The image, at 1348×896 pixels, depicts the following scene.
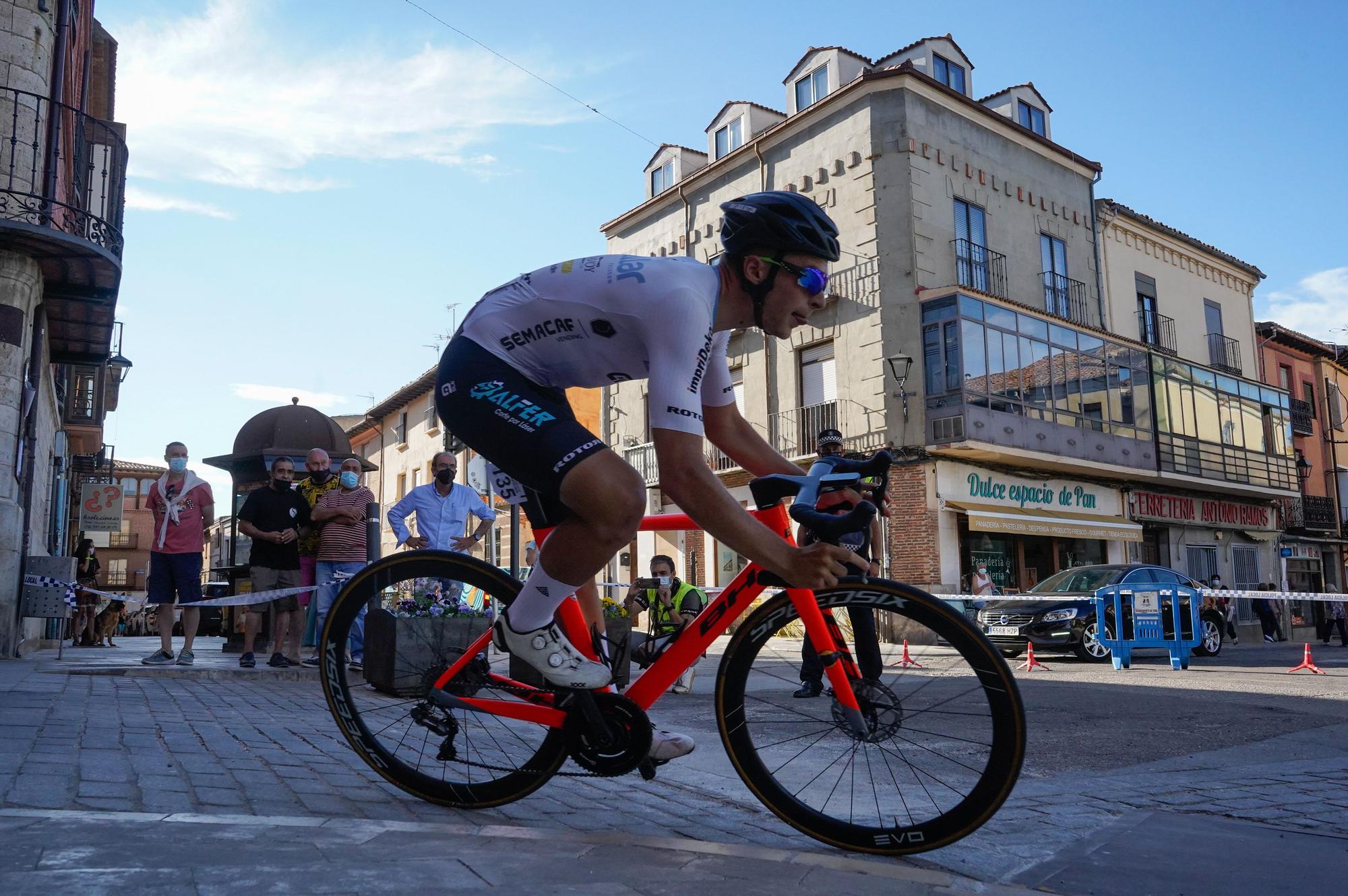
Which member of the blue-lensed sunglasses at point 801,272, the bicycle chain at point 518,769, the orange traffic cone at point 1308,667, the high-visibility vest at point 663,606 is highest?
the blue-lensed sunglasses at point 801,272

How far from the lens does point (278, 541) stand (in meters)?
9.15

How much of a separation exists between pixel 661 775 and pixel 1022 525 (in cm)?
2153

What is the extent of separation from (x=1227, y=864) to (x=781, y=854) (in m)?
1.11

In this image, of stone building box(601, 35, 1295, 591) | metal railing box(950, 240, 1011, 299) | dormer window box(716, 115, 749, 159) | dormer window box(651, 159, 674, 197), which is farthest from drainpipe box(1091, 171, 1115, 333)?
dormer window box(651, 159, 674, 197)

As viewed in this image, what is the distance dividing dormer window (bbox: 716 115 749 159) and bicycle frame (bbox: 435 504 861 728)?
1023 inches

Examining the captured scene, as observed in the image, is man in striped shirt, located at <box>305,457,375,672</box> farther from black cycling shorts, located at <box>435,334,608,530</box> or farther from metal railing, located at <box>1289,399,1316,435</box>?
metal railing, located at <box>1289,399,1316,435</box>

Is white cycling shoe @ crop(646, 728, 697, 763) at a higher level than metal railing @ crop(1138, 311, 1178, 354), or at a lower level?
lower

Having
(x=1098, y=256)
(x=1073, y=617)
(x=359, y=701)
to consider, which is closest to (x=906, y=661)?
(x=359, y=701)

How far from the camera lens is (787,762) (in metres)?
2.78

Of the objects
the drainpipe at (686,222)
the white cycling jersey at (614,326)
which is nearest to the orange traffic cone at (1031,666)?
the white cycling jersey at (614,326)

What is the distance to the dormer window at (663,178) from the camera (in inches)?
1184

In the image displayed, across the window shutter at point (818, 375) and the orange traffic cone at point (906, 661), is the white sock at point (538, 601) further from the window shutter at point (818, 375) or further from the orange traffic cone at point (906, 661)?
the window shutter at point (818, 375)

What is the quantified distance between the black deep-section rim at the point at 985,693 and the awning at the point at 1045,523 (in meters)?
21.0

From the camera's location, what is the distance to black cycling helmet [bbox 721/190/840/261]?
274 cm
